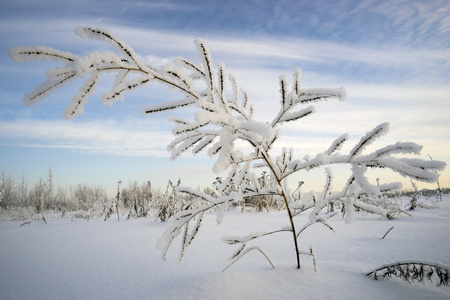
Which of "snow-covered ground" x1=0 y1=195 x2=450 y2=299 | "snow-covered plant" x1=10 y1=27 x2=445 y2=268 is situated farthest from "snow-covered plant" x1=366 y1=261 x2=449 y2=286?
"snow-covered plant" x1=10 y1=27 x2=445 y2=268

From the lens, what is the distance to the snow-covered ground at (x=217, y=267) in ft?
4.17

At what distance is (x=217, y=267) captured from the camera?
1871 millimetres

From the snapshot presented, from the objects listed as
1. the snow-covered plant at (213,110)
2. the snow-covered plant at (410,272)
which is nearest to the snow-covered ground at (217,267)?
the snow-covered plant at (410,272)

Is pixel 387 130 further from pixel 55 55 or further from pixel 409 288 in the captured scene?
pixel 55 55

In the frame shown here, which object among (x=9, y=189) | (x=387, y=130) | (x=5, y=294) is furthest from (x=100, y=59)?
(x=9, y=189)

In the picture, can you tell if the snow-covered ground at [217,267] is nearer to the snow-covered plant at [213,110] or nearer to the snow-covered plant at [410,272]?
the snow-covered plant at [410,272]

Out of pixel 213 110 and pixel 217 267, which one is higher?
pixel 213 110

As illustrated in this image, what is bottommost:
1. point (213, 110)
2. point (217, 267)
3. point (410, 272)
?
point (217, 267)

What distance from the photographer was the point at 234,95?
4.50 feet

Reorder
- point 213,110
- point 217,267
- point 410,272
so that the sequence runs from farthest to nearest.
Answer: point 217,267 → point 410,272 → point 213,110

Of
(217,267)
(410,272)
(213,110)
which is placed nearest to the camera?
(213,110)

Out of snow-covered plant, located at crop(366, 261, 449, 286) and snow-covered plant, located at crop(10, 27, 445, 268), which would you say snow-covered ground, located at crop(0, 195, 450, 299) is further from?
snow-covered plant, located at crop(10, 27, 445, 268)

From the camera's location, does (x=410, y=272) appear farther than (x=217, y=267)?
No

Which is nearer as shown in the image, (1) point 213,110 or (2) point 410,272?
(1) point 213,110
